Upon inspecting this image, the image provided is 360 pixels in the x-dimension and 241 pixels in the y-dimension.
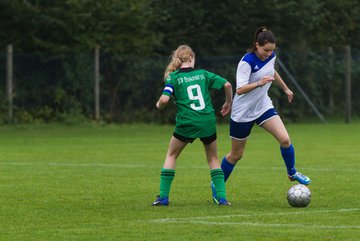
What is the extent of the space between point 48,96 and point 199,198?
20.6m

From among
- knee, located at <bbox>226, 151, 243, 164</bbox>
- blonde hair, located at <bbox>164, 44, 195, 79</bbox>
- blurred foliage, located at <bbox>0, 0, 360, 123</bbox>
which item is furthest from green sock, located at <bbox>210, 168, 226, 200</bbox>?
blurred foliage, located at <bbox>0, 0, 360, 123</bbox>

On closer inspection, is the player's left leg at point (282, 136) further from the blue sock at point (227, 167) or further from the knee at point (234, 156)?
the blue sock at point (227, 167)

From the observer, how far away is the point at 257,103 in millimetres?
12883

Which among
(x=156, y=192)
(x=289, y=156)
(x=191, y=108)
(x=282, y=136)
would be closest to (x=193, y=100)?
(x=191, y=108)

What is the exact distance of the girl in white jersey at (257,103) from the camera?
41.2 ft

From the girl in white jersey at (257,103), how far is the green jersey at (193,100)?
41 centimetres

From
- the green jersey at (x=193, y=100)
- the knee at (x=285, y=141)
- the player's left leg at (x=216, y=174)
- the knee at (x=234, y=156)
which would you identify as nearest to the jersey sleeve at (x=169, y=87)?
the green jersey at (x=193, y=100)

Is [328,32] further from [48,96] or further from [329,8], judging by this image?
[48,96]

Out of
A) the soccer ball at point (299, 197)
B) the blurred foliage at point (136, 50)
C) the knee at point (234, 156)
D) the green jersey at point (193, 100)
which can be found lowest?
the blurred foliage at point (136, 50)

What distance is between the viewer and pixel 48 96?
1316 inches

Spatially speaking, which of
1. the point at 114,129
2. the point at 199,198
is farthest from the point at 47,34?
the point at 199,198

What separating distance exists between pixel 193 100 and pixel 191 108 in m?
0.10

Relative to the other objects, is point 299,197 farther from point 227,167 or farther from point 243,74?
point 243,74

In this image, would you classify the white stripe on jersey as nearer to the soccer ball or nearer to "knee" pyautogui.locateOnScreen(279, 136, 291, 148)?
"knee" pyautogui.locateOnScreen(279, 136, 291, 148)
